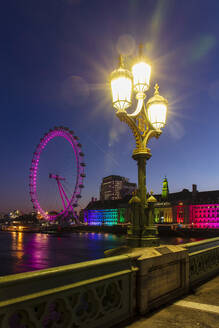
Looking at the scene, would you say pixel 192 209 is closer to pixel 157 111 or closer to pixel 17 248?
pixel 17 248

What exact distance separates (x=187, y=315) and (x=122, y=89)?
554 cm

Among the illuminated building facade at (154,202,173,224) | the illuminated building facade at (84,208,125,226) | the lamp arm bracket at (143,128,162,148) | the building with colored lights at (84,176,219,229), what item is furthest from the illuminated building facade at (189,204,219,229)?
the lamp arm bracket at (143,128,162,148)

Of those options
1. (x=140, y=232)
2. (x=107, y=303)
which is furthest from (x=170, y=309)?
(x=140, y=232)

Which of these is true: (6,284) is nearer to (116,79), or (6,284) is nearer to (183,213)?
(116,79)

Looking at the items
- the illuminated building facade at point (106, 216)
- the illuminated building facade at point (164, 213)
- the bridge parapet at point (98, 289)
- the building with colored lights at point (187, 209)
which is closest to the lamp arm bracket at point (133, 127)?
the bridge parapet at point (98, 289)

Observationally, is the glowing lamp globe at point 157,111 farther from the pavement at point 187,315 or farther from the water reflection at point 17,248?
the water reflection at point 17,248

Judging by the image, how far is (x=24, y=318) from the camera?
336 cm

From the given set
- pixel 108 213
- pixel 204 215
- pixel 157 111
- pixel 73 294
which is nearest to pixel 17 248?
pixel 157 111

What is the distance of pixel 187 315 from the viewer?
5.20 metres

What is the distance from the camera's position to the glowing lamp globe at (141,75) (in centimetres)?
829

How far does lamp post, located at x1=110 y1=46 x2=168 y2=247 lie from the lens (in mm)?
7266

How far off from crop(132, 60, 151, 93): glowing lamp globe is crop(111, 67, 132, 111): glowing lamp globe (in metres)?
0.69

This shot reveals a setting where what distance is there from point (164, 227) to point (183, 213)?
53.1 ft

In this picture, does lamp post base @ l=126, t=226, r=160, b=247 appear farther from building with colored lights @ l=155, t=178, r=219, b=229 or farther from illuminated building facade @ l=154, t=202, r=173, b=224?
illuminated building facade @ l=154, t=202, r=173, b=224
